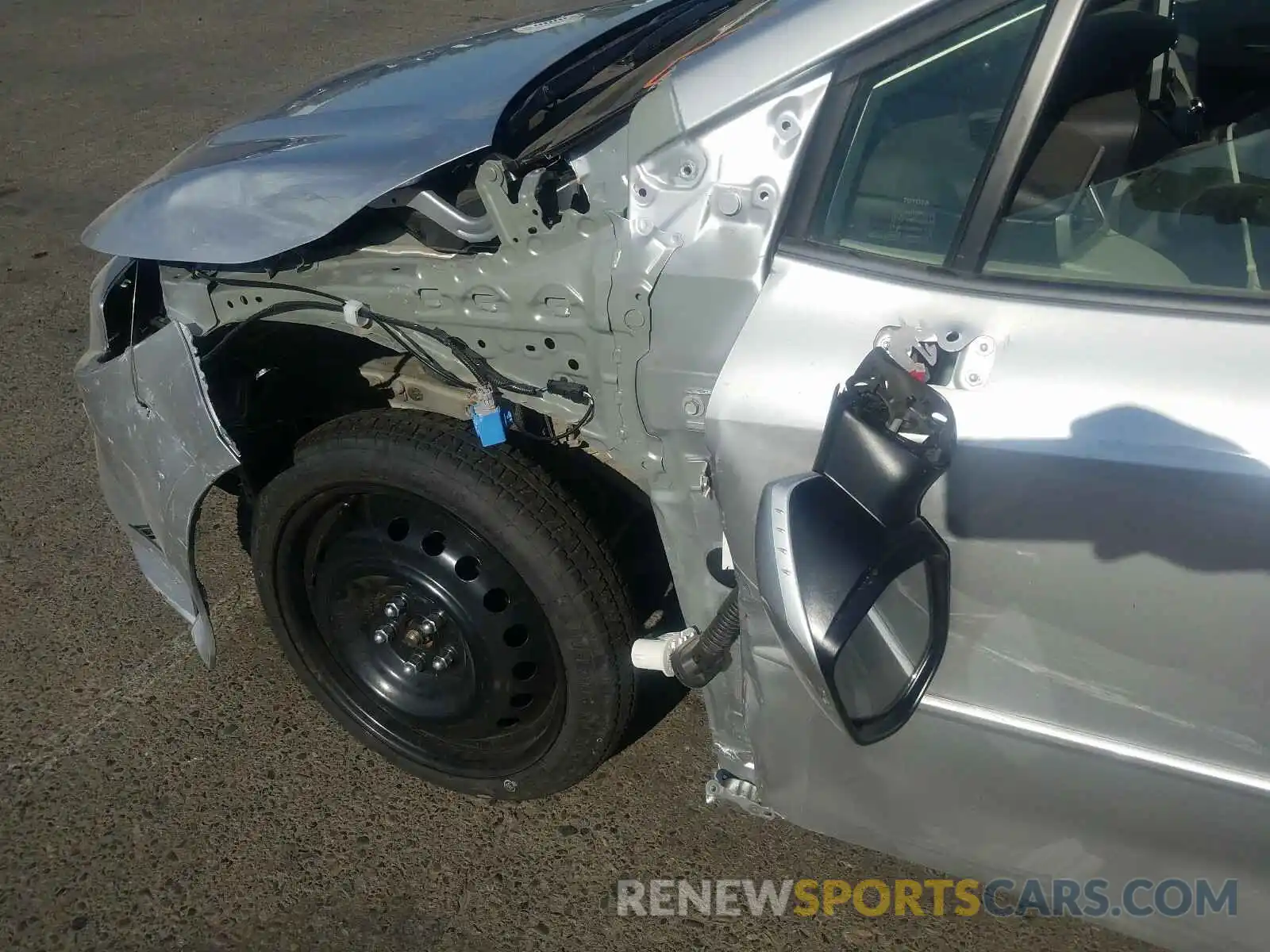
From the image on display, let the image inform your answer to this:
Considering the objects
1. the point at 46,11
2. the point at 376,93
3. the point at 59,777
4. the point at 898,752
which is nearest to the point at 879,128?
the point at 898,752

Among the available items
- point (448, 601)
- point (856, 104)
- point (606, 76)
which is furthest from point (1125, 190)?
point (448, 601)

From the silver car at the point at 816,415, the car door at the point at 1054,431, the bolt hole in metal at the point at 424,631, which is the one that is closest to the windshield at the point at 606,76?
the silver car at the point at 816,415

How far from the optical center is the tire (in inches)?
80.8

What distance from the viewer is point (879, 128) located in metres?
1.55

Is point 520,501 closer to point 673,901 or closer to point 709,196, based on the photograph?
point 709,196

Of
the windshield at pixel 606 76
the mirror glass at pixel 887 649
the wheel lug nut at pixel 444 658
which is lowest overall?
the wheel lug nut at pixel 444 658

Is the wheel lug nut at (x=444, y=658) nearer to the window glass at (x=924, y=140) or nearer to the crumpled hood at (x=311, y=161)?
the crumpled hood at (x=311, y=161)

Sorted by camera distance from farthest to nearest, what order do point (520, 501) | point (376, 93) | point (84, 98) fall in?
point (84, 98) < point (376, 93) < point (520, 501)

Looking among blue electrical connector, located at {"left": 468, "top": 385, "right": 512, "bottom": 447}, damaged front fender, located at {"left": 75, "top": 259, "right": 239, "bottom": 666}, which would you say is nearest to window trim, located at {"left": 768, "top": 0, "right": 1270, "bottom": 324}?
blue electrical connector, located at {"left": 468, "top": 385, "right": 512, "bottom": 447}

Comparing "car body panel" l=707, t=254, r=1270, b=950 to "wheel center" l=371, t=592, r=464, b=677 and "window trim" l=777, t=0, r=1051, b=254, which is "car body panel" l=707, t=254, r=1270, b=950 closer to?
"window trim" l=777, t=0, r=1051, b=254

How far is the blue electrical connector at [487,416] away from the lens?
2.01 m

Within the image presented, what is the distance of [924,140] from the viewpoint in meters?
1.53

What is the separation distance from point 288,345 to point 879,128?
1555 millimetres

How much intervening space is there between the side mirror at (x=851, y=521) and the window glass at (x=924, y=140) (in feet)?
0.76
